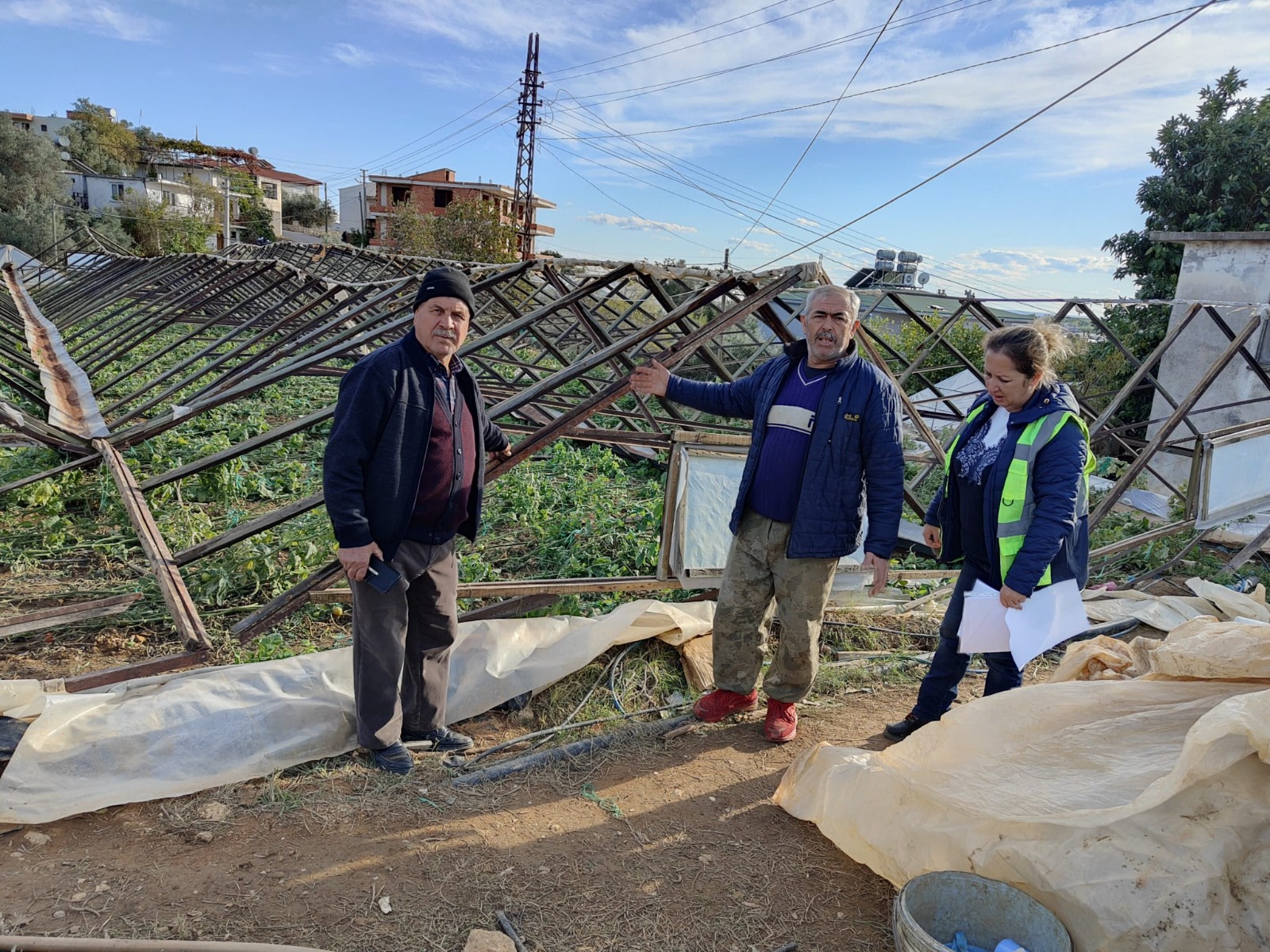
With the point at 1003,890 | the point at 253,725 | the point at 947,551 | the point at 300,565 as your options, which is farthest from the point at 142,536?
the point at 1003,890

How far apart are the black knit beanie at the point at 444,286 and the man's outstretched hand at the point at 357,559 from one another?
0.86m

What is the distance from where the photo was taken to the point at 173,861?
2.57m

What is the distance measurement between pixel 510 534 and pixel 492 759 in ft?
9.03

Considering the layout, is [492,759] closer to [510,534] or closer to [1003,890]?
[1003,890]

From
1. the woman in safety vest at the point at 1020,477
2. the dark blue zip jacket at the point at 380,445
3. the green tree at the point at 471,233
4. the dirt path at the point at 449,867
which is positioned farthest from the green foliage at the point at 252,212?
the woman in safety vest at the point at 1020,477

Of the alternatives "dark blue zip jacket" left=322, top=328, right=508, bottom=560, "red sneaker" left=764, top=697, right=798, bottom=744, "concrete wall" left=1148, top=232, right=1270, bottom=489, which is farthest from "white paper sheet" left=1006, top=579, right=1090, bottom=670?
"concrete wall" left=1148, top=232, right=1270, bottom=489

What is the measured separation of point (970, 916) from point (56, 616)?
3845 mm

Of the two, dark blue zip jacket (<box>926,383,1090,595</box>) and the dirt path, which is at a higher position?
dark blue zip jacket (<box>926,383,1090,595</box>)

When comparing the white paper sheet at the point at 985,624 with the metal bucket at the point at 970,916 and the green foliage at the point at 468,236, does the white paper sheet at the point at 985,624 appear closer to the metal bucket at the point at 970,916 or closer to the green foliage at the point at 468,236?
the metal bucket at the point at 970,916

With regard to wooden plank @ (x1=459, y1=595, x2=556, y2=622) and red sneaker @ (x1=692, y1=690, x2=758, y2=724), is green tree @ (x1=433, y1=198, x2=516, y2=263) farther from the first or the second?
red sneaker @ (x1=692, y1=690, x2=758, y2=724)

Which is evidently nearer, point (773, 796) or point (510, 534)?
point (773, 796)

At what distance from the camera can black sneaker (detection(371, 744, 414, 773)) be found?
122 inches

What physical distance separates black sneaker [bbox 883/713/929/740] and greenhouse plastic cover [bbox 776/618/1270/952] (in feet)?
2.52

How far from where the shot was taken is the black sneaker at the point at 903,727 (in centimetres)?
355
